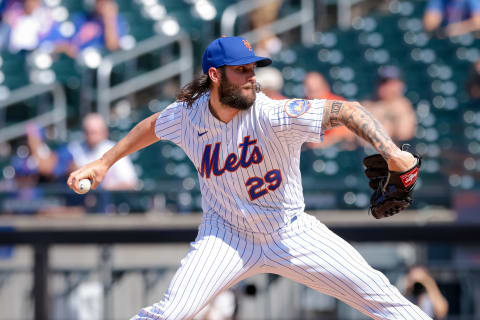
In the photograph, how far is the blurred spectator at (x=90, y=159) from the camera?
284 inches

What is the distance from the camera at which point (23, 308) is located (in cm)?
624

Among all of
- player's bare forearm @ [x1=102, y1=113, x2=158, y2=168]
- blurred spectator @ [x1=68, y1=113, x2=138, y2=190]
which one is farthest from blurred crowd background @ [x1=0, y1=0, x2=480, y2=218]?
player's bare forearm @ [x1=102, y1=113, x2=158, y2=168]

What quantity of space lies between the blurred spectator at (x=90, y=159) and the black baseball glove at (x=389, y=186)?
411cm

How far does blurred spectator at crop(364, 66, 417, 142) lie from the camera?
7.41 meters

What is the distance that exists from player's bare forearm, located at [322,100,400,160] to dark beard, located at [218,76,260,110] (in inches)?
16.0

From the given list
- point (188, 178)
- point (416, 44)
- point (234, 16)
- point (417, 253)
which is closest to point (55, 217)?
point (188, 178)

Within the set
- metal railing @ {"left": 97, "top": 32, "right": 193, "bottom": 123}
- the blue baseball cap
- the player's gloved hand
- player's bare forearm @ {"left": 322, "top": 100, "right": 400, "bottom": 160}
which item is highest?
metal railing @ {"left": 97, "top": 32, "right": 193, "bottom": 123}

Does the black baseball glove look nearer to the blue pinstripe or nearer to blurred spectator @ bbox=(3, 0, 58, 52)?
the blue pinstripe

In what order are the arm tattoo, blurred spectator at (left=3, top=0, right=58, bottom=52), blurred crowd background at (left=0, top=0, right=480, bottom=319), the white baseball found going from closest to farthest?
1. the arm tattoo
2. the white baseball
3. blurred crowd background at (left=0, top=0, right=480, bottom=319)
4. blurred spectator at (left=3, top=0, right=58, bottom=52)

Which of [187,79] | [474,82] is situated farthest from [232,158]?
[187,79]

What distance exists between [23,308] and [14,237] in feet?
3.94

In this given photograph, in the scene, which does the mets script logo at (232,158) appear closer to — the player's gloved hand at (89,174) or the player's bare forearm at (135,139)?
the player's bare forearm at (135,139)

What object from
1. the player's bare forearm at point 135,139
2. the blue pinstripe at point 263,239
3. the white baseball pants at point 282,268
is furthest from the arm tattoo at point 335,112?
the player's bare forearm at point 135,139

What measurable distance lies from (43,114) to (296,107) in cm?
702
